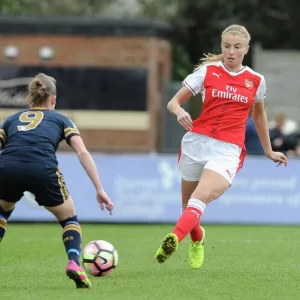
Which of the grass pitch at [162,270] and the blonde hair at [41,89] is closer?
the grass pitch at [162,270]

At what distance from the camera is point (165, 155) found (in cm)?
1727

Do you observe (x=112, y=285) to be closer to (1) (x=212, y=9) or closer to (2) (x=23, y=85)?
A: (2) (x=23, y=85)

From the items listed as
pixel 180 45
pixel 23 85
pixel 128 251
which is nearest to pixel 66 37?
pixel 23 85

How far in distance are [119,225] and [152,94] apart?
28.1 feet

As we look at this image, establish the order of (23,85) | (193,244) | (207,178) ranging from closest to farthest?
(207,178)
(193,244)
(23,85)

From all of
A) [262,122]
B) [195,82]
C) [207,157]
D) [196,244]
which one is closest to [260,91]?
[262,122]

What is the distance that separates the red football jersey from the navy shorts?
170 cm

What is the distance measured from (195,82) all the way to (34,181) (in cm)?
193

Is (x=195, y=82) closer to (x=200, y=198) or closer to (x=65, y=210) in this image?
(x=200, y=198)

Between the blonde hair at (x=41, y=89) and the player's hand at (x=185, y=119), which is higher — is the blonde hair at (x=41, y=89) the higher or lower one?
the higher one

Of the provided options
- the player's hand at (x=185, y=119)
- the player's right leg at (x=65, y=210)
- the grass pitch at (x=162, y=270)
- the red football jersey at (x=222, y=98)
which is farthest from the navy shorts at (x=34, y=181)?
the red football jersey at (x=222, y=98)

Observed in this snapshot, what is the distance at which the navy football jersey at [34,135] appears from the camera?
8.02 metres

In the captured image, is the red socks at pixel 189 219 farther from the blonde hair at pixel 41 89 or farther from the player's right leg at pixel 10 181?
the blonde hair at pixel 41 89

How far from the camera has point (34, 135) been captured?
8.09 meters
